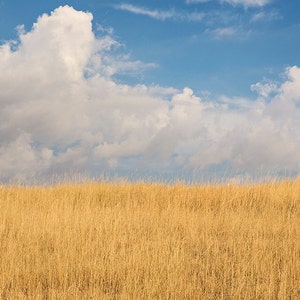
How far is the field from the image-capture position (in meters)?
7.72

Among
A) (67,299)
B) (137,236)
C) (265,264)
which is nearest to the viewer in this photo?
(67,299)

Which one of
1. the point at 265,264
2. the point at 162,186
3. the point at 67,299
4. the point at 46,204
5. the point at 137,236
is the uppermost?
the point at 162,186

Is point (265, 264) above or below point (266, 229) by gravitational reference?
below

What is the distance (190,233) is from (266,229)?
7.66 feet

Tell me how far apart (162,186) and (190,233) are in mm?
7282

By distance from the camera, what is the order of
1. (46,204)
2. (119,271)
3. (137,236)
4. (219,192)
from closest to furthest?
(119,271), (137,236), (46,204), (219,192)

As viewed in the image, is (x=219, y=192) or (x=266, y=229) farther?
(x=219, y=192)

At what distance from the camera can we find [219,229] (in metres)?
12.7

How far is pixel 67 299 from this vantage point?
723cm

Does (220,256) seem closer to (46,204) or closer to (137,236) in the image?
(137,236)

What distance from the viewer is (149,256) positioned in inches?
354

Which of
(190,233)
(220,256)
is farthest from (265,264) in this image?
(190,233)

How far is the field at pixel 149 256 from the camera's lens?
7719mm

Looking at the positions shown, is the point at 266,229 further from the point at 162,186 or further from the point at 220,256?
the point at 162,186
